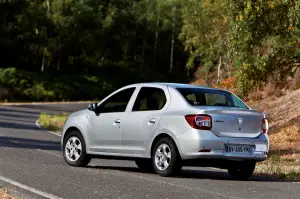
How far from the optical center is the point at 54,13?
8119 cm

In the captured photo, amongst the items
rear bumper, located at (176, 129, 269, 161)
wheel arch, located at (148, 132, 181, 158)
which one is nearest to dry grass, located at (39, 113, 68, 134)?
wheel arch, located at (148, 132, 181, 158)

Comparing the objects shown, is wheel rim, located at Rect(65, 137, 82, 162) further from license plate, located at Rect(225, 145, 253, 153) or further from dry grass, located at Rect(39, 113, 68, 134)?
dry grass, located at Rect(39, 113, 68, 134)

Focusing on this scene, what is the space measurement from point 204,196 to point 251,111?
10.6ft

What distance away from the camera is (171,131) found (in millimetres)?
13508

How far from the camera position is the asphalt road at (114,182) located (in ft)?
36.2

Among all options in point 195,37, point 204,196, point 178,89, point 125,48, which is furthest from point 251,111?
point 125,48

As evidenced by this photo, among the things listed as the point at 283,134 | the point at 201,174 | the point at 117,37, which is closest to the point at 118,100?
the point at 201,174

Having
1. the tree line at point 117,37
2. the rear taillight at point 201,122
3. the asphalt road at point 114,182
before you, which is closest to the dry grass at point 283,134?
the asphalt road at point 114,182

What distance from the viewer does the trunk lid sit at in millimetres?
13297

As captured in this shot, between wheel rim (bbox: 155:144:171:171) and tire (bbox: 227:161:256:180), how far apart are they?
1.30 metres

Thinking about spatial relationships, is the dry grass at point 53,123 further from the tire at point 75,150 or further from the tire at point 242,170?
the tire at point 242,170

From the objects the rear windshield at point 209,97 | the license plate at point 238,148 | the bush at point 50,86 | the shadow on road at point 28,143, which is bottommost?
the bush at point 50,86

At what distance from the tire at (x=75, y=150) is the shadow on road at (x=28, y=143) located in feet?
16.6

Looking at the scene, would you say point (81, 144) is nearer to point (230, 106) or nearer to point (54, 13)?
point (230, 106)
